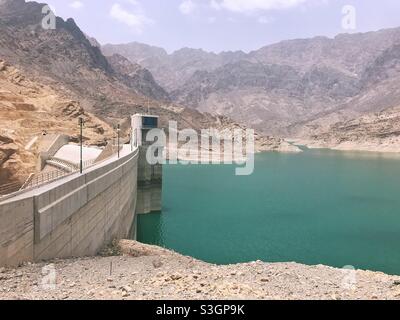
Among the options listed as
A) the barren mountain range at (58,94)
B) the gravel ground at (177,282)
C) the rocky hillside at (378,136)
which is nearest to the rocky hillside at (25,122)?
the barren mountain range at (58,94)

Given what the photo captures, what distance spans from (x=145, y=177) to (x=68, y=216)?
94.1 ft

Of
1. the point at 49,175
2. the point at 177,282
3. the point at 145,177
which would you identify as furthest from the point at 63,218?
the point at 145,177

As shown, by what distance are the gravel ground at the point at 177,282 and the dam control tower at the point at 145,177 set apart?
85.1 feet

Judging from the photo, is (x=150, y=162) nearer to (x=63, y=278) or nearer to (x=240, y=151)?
(x=63, y=278)

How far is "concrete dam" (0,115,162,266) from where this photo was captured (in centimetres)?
1400

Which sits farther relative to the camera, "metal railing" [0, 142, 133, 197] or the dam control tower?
the dam control tower

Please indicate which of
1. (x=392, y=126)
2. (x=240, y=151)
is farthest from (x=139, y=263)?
(x=392, y=126)

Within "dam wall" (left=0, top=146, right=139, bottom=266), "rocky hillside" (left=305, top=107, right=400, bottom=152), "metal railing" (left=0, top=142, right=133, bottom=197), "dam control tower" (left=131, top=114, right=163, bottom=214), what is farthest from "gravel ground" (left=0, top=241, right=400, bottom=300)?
"rocky hillside" (left=305, top=107, right=400, bottom=152)

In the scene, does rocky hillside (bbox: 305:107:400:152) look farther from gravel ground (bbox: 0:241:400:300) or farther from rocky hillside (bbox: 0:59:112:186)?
gravel ground (bbox: 0:241:400:300)

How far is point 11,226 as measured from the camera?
1359cm

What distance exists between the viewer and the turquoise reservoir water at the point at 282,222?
108 feet

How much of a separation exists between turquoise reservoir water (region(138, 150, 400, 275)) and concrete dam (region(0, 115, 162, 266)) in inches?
285

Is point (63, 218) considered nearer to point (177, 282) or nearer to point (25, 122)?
point (177, 282)
